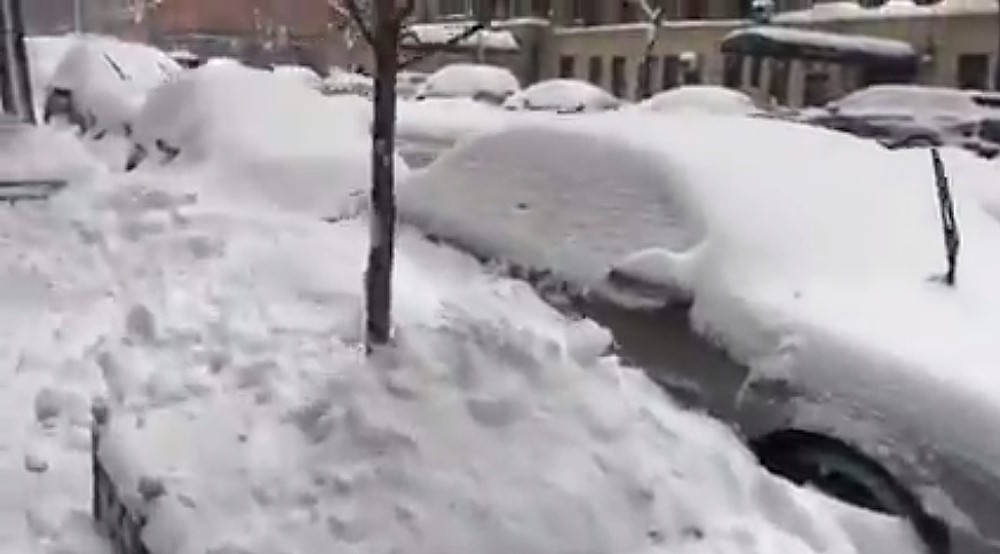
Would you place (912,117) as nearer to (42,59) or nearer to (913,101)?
(913,101)

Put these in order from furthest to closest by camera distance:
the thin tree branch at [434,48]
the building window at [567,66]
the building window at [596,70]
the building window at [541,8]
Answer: the building window at [567,66]
the building window at [541,8]
the building window at [596,70]
the thin tree branch at [434,48]

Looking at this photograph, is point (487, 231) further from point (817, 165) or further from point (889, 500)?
point (889, 500)

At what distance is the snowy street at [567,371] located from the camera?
3.18 metres

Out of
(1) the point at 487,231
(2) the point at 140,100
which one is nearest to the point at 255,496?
(1) the point at 487,231

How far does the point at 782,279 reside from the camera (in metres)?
4.39

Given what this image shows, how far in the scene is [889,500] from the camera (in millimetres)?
3752

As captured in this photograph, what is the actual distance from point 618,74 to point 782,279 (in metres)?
36.5

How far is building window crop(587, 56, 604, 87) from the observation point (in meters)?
41.0

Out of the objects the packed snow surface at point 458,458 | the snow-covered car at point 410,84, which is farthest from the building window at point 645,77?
the packed snow surface at point 458,458

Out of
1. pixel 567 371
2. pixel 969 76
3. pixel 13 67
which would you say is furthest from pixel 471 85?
pixel 567 371

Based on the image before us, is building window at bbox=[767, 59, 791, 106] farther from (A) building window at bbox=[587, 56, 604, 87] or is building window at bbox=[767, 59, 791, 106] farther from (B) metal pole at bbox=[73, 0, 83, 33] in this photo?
(B) metal pole at bbox=[73, 0, 83, 33]

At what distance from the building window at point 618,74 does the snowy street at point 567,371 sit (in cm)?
3301

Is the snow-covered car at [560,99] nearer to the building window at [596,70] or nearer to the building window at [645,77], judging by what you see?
the building window at [645,77]

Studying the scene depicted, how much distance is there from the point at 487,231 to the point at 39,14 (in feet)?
131
